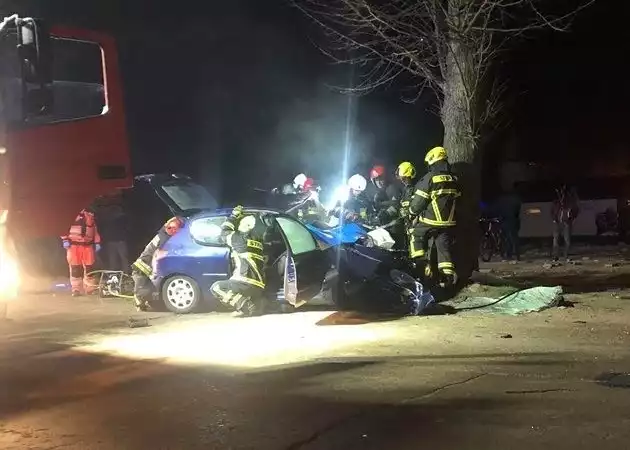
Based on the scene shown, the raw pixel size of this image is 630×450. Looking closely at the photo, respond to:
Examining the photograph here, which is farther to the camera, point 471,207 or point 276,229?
point 471,207

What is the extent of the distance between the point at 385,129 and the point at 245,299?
2128 cm

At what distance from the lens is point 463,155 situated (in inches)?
477

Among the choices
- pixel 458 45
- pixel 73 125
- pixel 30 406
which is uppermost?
pixel 458 45

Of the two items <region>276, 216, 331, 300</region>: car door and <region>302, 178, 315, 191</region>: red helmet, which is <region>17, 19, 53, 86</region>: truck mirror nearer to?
<region>276, 216, 331, 300</region>: car door

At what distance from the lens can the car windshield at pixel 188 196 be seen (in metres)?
16.2

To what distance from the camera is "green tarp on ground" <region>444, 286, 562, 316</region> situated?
34.9 ft

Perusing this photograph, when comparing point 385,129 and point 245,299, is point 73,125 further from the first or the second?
point 385,129

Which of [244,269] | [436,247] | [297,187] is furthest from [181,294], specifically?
[297,187]

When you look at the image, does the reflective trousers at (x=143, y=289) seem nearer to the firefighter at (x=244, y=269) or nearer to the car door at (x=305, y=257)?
the firefighter at (x=244, y=269)

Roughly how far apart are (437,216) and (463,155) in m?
1.38

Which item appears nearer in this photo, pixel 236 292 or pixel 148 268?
pixel 236 292

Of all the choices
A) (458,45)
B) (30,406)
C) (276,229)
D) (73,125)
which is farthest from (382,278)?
Result: (30,406)

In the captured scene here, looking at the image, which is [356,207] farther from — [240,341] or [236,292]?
[240,341]

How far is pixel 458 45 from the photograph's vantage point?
39.2 ft
